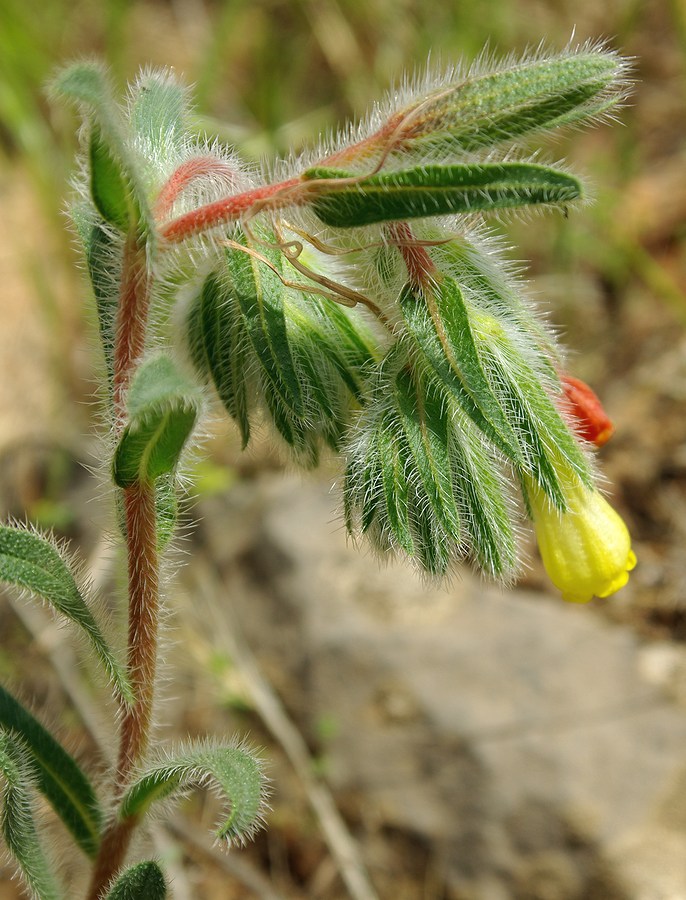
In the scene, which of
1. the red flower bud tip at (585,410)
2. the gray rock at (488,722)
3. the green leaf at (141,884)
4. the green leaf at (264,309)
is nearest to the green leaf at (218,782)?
the green leaf at (141,884)

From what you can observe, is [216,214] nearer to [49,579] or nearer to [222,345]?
[222,345]

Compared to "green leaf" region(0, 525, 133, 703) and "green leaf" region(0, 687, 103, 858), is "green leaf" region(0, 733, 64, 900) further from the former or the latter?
"green leaf" region(0, 525, 133, 703)

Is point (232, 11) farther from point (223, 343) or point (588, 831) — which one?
point (588, 831)

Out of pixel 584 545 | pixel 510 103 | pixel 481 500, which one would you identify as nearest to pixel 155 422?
pixel 481 500

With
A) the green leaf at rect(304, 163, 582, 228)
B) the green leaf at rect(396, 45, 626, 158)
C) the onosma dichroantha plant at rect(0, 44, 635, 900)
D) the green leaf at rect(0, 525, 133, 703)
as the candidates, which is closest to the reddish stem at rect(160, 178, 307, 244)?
the onosma dichroantha plant at rect(0, 44, 635, 900)

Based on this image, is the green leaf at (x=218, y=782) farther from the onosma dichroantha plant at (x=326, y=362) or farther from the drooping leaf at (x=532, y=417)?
the drooping leaf at (x=532, y=417)

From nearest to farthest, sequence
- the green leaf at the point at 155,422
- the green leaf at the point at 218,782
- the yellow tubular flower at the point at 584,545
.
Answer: the green leaf at the point at 155,422
the green leaf at the point at 218,782
the yellow tubular flower at the point at 584,545

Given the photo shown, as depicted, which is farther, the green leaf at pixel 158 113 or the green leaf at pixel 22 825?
the green leaf at pixel 158 113

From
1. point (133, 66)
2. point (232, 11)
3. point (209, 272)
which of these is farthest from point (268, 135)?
point (209, 272)
